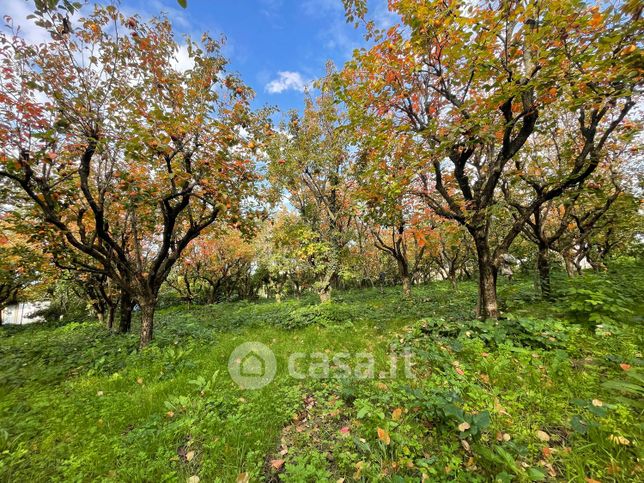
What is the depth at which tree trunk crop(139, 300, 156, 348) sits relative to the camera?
22.9ft

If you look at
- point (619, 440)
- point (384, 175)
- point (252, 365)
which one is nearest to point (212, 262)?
point (252, 365)

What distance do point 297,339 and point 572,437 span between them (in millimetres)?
5896

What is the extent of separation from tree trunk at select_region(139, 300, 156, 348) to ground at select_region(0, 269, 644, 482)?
0.97m

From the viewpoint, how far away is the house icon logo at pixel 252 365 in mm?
4752

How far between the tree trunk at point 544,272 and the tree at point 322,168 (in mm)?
7329

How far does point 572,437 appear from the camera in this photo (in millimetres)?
2615

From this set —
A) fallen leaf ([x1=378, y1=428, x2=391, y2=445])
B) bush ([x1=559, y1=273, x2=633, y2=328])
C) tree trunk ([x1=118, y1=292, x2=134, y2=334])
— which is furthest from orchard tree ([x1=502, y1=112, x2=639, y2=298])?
tree trunk ([x1=118, y1=292, x2=134, y2=334])

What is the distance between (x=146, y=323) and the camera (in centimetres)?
705

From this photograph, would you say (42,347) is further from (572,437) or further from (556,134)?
(556,134)

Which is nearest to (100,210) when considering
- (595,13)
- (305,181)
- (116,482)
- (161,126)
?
(161,126)

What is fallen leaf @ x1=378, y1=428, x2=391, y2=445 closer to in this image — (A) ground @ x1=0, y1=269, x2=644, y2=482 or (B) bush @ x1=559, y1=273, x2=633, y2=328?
(A) ground @ x1=0, y1=269, x2=644, y2=482

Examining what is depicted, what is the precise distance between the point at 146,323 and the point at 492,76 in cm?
1043

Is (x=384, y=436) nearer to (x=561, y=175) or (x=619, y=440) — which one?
A: (x=619, y=440)

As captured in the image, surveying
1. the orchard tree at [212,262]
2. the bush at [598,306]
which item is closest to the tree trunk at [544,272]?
the bush at [598,306]
